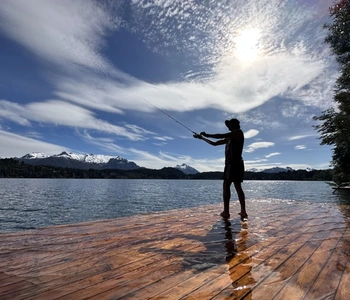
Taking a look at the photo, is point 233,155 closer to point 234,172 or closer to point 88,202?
point 234,172

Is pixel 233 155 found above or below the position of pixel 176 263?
above

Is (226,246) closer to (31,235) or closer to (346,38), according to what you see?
(31,235)

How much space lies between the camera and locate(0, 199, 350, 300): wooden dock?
230 cm

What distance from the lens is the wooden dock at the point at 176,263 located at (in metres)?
2.30

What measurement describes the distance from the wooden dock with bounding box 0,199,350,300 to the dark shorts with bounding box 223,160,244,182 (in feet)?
5.43

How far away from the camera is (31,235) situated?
4.61 meters

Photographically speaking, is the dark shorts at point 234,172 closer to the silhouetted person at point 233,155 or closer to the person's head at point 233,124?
the silhouetted person at point 233,155

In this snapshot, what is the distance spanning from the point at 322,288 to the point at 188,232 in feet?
9.06

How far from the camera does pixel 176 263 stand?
308 centimetres

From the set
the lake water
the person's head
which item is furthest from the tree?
the person's head

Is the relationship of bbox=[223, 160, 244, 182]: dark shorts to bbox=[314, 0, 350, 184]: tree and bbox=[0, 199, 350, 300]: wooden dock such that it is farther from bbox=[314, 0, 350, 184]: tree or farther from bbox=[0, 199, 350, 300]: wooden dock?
bbox=[314, 0, 350, 184]: tree

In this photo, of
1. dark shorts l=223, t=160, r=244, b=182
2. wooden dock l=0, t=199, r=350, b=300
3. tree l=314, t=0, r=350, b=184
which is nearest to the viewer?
wooden dock l=0, t=199, r=350, b=300

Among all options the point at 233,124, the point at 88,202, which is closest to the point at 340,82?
the point at 233,124

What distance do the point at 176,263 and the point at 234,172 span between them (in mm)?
3951
